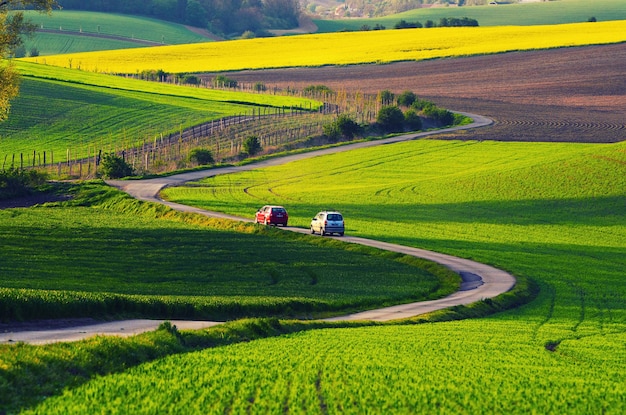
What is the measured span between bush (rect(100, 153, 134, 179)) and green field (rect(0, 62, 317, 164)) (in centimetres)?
701

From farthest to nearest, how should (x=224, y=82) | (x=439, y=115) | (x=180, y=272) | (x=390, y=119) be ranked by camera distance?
(x=224, y=82)
(x=439, y=115)
(x=390, y=119)
(x=180, y=272)

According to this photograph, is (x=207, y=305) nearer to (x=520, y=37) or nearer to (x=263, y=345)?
(x=263, y=345)

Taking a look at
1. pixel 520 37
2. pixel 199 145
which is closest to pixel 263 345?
pixel 199 145

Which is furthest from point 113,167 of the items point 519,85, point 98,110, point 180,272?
point 519,85

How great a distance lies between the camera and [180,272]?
4247 cm

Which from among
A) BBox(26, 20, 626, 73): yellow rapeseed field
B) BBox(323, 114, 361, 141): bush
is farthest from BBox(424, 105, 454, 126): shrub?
BBox(26, 20, 626, 73): yellow rapeseed field

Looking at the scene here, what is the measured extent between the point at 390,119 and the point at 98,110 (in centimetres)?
3567

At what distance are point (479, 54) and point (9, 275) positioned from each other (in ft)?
489

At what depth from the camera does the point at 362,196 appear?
85.1 metres

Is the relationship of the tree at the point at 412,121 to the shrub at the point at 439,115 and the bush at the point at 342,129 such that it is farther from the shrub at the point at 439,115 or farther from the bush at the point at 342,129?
the bush at the point at 342,129

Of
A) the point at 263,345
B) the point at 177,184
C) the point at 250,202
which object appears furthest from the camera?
the point at 177,184

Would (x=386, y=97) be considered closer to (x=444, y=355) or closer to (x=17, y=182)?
(x=17, y=182)

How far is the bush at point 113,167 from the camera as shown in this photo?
94375 mm

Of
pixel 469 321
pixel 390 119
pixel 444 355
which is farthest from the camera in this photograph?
pixel 390 119
